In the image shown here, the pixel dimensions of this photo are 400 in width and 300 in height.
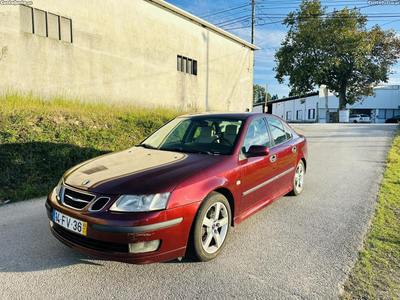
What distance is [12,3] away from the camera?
9922 mm

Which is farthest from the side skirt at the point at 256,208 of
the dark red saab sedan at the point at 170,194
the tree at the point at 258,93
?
the tree at the point at 258,93

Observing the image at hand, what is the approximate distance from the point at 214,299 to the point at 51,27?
1214cm

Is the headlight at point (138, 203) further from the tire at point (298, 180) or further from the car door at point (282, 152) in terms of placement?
the tire at point (298, 180)

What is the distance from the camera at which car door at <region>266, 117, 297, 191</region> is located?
14.2 feet

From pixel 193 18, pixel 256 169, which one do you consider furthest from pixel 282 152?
pixel 193 18

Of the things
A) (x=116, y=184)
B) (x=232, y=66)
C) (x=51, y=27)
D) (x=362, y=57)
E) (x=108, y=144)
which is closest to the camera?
(x=116, y=184)

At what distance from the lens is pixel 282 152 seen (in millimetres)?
4434

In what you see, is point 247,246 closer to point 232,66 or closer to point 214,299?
point 214,299

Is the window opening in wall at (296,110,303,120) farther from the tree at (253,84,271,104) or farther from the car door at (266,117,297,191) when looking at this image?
the car door at (266,117,297,191)

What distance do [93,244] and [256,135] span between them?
250cm

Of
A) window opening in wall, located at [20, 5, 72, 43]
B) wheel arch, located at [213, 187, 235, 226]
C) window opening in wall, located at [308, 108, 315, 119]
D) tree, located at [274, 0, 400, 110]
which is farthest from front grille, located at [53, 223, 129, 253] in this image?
window opening in wall, located at [308, 108, 315, 119]

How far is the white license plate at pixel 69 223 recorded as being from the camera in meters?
2.55

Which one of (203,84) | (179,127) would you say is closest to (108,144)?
(179,127)

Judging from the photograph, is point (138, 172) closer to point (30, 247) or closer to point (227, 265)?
point (227, 265)
